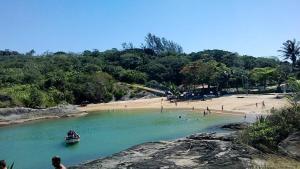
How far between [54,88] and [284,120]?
66.9 meters

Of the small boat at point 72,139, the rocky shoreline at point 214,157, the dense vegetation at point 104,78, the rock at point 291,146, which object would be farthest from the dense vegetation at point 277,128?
the dense vegetation at point 104,78

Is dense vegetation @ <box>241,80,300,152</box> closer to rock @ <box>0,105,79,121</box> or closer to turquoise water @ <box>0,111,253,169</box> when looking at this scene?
turquoise water @ <box>0,111,253,169</box>

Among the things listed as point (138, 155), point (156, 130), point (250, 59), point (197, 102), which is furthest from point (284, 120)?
point (250, 59)

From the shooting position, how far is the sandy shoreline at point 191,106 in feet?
208

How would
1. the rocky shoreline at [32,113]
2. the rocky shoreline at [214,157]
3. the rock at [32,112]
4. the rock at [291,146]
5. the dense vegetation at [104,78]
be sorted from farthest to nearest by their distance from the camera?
the dense vegetation at [104,78], the rock at [32,112], the rocky shoreline at [32,113], the rocky shoreline at [214,157], the rock at [291,146]

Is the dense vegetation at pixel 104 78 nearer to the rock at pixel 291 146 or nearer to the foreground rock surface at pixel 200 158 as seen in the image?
the foreground rock surface at pixel 200 158

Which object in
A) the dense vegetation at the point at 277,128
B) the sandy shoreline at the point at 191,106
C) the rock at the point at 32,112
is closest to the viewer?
the dense vegetation at the point at 277,128

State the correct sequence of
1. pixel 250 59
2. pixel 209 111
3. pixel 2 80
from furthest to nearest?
pixel 250 59 < pixel 2 80 < pixel 209 111

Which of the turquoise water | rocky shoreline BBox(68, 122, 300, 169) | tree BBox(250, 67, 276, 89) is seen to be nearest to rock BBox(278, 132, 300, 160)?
rocky shoreline BBox(68, 122, 300, 169)

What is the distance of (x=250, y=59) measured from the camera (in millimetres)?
118562

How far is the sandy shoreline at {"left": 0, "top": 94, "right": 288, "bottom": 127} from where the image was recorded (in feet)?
208

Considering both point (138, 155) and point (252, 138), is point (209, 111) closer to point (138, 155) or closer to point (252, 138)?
point (138, 155)

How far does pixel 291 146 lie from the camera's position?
744 inches

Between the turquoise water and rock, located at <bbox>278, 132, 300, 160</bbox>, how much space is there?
1905 centimetres
